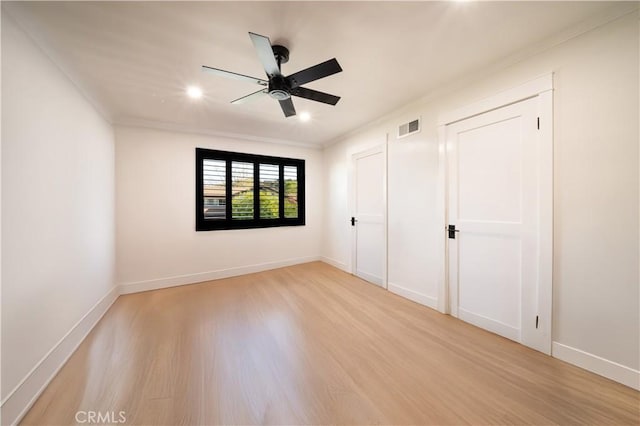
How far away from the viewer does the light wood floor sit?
1.34 meters

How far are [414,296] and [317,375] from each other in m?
1.82

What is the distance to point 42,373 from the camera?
1.55 metres

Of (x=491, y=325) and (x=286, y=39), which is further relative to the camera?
(x=491, y=325)

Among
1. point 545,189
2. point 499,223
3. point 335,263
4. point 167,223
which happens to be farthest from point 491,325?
point 167,223

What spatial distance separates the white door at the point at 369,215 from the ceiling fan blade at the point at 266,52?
2.09 meters

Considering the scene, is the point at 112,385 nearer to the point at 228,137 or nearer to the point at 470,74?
the point at 228,137

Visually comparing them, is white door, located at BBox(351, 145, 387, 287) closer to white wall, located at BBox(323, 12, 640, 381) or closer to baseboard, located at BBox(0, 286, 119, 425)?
white wall, located at BBox(323, 12, 640, 381)

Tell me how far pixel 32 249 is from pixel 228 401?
1705 mm

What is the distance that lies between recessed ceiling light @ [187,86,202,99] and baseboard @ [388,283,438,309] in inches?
139

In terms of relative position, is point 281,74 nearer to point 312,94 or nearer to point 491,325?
point 312,94

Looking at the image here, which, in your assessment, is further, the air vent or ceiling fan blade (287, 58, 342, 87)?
the air vent

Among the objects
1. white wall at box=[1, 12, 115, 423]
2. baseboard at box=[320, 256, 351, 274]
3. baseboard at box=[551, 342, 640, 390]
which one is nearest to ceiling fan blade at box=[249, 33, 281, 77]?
white wall at box=[1, 12, 115, 423]

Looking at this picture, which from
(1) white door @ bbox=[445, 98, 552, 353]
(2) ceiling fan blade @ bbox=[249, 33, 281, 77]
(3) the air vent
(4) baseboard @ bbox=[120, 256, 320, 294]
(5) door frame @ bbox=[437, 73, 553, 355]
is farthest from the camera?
(4) baseboard @ bbox=[120, 256, 320, 294]

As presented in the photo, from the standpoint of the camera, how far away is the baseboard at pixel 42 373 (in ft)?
4.24
